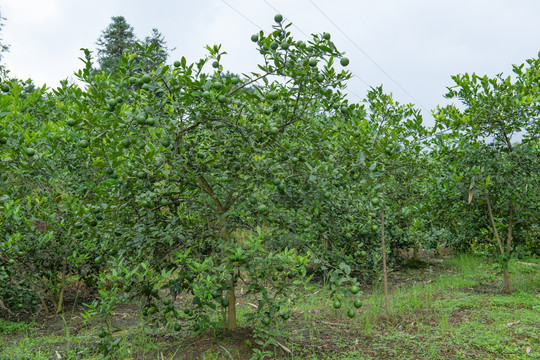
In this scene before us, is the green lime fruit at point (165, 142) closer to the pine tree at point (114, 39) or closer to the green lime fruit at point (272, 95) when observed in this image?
the green lime fruit at point (272, 95)

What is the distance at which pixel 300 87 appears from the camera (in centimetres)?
323

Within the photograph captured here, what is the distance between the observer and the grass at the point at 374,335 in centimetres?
379

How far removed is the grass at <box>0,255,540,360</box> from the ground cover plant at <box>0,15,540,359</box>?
3 centimetres

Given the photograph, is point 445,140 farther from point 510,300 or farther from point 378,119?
point 510,300

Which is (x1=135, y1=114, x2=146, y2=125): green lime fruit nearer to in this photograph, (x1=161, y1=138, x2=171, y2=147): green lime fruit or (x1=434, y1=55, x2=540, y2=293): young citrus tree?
(x1=161, y1=138, x2=171, y2=147): green lime fruit

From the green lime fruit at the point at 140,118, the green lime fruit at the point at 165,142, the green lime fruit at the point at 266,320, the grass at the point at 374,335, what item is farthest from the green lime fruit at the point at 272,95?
the green lime fruit at the point at 266,320

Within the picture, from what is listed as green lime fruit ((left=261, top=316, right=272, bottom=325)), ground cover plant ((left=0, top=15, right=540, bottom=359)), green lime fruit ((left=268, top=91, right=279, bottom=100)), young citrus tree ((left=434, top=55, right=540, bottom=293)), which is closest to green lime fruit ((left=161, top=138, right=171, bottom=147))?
ground cover plant ((left=0, top=15, right=540, bottom=359))

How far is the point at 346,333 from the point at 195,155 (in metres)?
2.58

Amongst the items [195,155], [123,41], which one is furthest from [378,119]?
[123,41]

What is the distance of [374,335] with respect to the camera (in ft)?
14.7

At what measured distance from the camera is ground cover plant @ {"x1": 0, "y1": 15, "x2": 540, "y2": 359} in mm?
3047

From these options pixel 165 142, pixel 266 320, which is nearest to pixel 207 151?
pixel 165 142

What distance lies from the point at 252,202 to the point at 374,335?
2366 mm

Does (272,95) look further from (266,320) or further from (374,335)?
(374,335)
